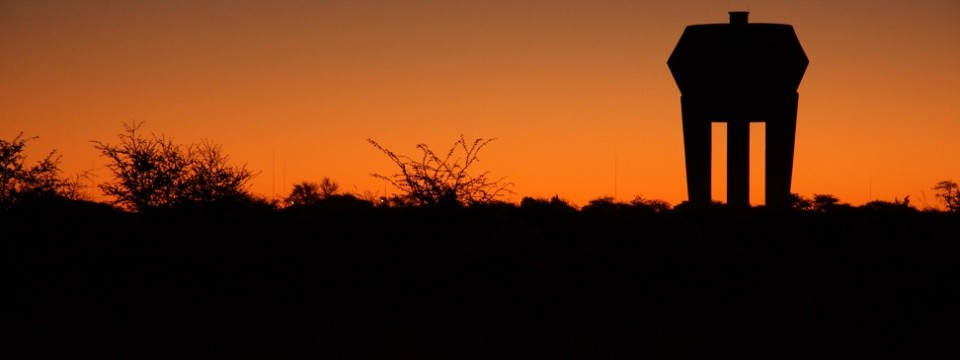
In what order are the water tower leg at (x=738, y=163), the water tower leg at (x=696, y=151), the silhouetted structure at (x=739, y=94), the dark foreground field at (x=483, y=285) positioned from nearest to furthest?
the dark foreground field at (x=483, y=285)
the silhouetted structure at (x=739, y=94)
the water tower leg at (x=696, y=151)
the water tower leg at (x=738, y=163)

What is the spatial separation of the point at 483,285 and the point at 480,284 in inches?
2.1

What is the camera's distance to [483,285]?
21188mm

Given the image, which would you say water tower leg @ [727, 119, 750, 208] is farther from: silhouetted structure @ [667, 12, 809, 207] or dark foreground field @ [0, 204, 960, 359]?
dark foreground field @ [0, 204, 960, 359]

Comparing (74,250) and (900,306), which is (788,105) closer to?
(900,306)

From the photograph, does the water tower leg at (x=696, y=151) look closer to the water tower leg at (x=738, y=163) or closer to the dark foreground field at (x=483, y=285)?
the water tower leg at (x=738, y=163)

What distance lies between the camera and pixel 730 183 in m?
28.3

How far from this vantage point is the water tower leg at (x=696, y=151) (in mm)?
27625

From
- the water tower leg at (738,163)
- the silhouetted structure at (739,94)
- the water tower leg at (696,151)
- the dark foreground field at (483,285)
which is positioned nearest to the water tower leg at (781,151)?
the silhouetted structure at (739,94)

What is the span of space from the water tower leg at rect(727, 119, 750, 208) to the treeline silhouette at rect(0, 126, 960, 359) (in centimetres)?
139

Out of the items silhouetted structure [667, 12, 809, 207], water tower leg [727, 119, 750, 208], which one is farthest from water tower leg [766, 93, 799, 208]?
water tower leg [727, 119, 750, 208]

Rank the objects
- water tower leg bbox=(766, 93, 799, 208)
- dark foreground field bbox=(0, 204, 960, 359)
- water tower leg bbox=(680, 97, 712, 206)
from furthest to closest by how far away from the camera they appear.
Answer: water tower leg bbox=(680, 97, 712, 206) → water tower leg bbox=(766, 93, 799, 208) → dark foreground field bbox=(0, 204, 960, 359)

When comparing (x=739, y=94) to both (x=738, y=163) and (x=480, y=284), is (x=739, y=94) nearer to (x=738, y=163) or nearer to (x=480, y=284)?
(x=738, y=163)

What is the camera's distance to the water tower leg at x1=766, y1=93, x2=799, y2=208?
27469mm

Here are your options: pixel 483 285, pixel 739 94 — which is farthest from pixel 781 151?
pixel 483 285
